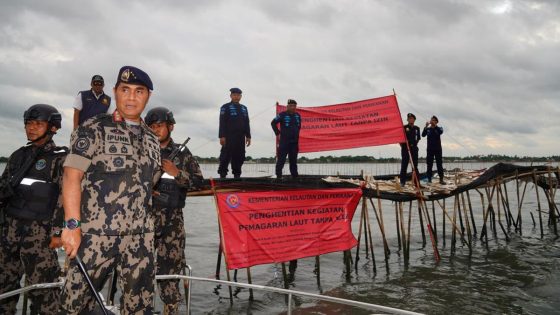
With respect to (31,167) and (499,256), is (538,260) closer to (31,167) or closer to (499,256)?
(499,256)

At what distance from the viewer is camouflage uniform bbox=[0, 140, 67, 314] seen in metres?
4.63

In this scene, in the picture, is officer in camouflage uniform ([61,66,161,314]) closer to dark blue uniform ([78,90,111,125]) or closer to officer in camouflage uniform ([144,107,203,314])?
officer in camouflage uniform ([144,107,203,314])

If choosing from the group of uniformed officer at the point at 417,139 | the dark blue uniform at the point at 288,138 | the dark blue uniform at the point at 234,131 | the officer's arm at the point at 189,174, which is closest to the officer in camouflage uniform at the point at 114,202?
the officer's arm at the point at 189,174

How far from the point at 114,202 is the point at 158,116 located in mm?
2635

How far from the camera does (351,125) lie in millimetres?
11875

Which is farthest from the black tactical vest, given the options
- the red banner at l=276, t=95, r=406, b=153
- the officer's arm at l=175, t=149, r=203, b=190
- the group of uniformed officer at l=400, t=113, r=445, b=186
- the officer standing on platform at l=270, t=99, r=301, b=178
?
the group of uniformed officer at l=400, t=113, r=445, b=186

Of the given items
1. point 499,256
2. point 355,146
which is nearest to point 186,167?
point 355,146

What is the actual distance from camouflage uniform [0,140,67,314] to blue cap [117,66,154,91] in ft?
6.83

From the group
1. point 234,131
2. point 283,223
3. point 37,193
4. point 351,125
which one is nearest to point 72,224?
point 37,193

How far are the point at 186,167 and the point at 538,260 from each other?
47.9 ft

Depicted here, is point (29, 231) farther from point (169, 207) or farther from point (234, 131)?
point (234, 131)

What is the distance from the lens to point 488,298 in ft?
33.2

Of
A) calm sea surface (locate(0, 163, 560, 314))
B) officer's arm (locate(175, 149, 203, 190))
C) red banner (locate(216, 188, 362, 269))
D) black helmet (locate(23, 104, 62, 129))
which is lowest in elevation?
calm sea surface (locate(0, 163, 560, 314))

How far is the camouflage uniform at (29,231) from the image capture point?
463 cm
